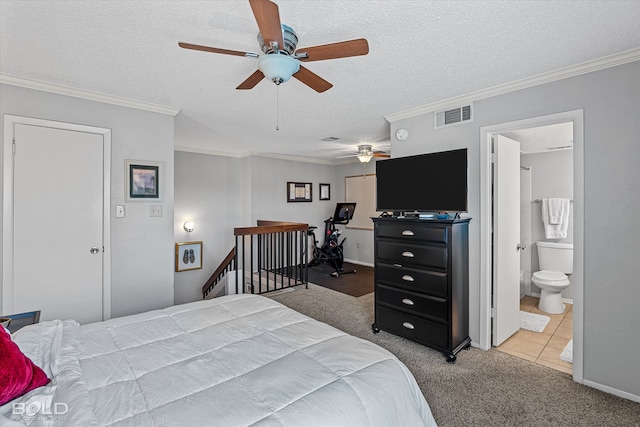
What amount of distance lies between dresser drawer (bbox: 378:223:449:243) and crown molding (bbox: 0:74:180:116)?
265 cm

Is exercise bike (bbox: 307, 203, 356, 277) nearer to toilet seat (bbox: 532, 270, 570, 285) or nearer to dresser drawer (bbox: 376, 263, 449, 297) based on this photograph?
dresser drawer (bbox: 376, 263, 449, 297)

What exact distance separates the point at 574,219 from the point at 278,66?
8.41 ft

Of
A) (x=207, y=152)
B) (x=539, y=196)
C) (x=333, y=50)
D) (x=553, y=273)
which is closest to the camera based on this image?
(x=333, y=50)

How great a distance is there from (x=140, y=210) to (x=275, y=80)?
2.26 meters

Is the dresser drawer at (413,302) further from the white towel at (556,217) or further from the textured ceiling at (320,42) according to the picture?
the white towel at (556,217)

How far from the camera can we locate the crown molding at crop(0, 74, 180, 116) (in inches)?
99.8

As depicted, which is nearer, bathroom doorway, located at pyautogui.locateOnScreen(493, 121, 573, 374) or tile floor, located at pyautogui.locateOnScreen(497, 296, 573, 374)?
tile floor, located at pyautogui.locateOnScreen(497, 296, 573, 374)

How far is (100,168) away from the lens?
9.55ft

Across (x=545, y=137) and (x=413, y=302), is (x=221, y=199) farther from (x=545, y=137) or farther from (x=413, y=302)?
(x=545, y=137)

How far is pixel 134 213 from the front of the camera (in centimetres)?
311

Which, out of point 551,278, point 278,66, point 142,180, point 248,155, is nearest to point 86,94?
point 142,180

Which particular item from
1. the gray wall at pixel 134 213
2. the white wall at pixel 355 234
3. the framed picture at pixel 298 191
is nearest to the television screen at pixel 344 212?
the white wall at pixel 355 234

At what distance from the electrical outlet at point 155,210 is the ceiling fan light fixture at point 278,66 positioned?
A: 7.24 feet

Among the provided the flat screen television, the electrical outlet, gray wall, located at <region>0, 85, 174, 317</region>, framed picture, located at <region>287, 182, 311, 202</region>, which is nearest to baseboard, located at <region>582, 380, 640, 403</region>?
the flat screen television
